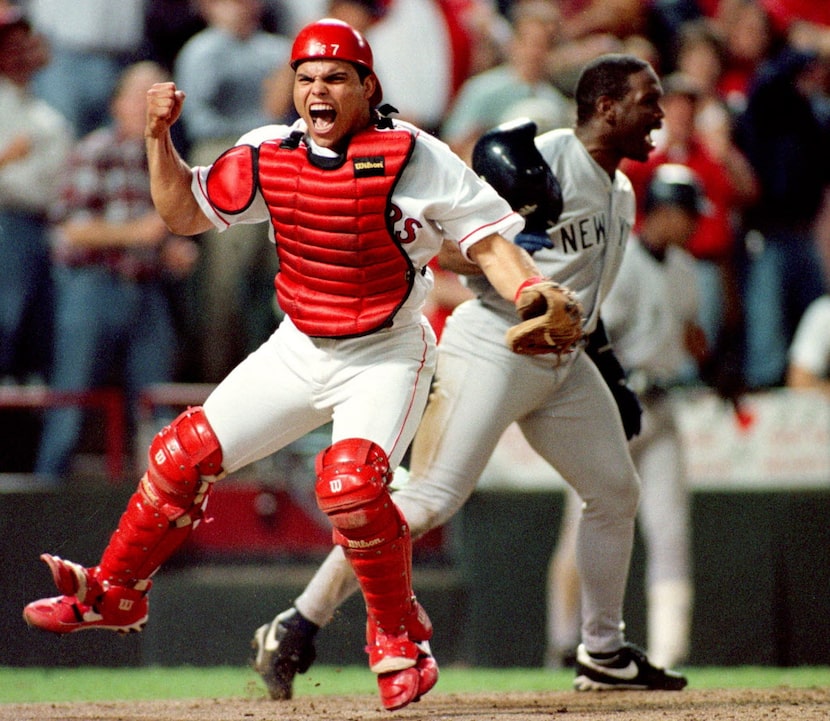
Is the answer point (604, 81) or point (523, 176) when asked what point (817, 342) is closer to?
point (604, 81)

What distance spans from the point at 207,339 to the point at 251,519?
1.22m

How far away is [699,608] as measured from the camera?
786 cm

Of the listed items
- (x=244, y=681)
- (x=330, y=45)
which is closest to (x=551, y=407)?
(x=330, y=45)

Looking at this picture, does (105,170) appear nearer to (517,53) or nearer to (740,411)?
(517,53)

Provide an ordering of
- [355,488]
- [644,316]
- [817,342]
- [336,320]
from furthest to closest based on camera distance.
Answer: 1. [817,342]
2. [644,316]
3. [336,320]
4. [355,488]

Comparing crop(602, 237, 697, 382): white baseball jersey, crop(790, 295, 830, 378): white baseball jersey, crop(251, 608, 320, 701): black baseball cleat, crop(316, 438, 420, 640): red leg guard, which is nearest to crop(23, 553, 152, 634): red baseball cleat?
crop(251, 608, 320, 701): black baseball cleat

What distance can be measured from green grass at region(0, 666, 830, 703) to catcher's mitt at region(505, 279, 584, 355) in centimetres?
214

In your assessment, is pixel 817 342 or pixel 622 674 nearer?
pixel 622 674

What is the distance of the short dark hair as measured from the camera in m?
5.03

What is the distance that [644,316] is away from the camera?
23.1 ft

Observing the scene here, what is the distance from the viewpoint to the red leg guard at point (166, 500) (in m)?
4.45

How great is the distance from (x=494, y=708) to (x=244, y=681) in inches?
80.4

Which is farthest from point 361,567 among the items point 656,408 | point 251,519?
point 251,519

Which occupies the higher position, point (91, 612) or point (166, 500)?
point (166, 500)
